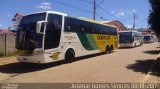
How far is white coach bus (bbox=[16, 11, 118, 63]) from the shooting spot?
14680mm

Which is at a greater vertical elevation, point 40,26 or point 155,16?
point 155,16

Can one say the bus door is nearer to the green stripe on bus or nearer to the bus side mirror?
the bus side mirror

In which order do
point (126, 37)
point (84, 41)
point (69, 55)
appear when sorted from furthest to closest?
point (126, 37)
point (84, 41)
point (69, 55)

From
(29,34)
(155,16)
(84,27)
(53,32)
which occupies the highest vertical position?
(155,16)

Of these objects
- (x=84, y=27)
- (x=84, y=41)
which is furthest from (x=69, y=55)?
(x=84, y=27)

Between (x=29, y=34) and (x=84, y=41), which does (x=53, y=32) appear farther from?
(x=84, y=41)

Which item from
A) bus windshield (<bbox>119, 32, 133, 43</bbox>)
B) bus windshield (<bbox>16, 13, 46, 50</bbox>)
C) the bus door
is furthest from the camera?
bus windshield (<bbox>119, 32, 133, 43</bbox>)

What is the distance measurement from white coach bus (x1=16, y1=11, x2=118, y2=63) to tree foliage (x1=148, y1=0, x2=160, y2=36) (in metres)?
5.44

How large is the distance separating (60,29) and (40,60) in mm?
2744

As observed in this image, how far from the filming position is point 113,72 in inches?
545

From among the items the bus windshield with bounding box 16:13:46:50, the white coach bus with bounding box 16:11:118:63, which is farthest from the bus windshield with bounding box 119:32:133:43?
the bus windshield with bounding box 16:13:46:50

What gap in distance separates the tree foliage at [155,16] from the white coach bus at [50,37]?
5.44m

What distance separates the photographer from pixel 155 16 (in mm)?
15992

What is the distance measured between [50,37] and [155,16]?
266 inches
